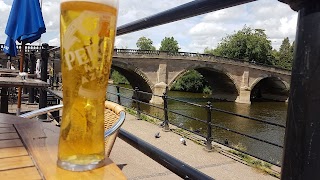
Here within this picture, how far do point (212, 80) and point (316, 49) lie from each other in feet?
126

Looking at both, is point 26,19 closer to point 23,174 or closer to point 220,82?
point 23,174

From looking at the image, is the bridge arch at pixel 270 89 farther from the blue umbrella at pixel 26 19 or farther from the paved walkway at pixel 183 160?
the blue umbrella at pixel 26 19

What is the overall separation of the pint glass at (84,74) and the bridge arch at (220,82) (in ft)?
98.8

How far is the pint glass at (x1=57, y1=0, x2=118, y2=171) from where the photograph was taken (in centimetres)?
65

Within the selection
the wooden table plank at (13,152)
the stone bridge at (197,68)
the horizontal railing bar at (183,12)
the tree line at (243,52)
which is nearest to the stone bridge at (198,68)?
the stone bridge at (197,68)

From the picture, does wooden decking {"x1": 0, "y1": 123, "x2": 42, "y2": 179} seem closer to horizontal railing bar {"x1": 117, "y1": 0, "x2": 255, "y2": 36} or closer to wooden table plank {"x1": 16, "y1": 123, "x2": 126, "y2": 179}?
wooden table plank {"x1": 16, "y1": 123, "x2": 126, "y2": 179}

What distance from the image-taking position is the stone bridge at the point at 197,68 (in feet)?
90.4

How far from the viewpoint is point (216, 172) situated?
378 centimetres

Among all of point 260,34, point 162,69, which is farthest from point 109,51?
point 260,34

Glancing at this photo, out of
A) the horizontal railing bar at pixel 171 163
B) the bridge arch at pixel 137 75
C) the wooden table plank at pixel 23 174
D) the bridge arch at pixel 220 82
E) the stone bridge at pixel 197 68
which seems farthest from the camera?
the bridge arch at pixel 220 82

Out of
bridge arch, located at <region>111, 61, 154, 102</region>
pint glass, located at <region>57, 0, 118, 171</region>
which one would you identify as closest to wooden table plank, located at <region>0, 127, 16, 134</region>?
pint glass, located at <region>57, 0, 118, 171</region>

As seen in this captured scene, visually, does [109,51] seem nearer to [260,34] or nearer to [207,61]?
[207,61]

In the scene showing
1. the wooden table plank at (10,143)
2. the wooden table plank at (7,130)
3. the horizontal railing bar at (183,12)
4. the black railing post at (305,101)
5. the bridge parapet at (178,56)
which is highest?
the bridge parapet at (178,56)

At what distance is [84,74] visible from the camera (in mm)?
665
